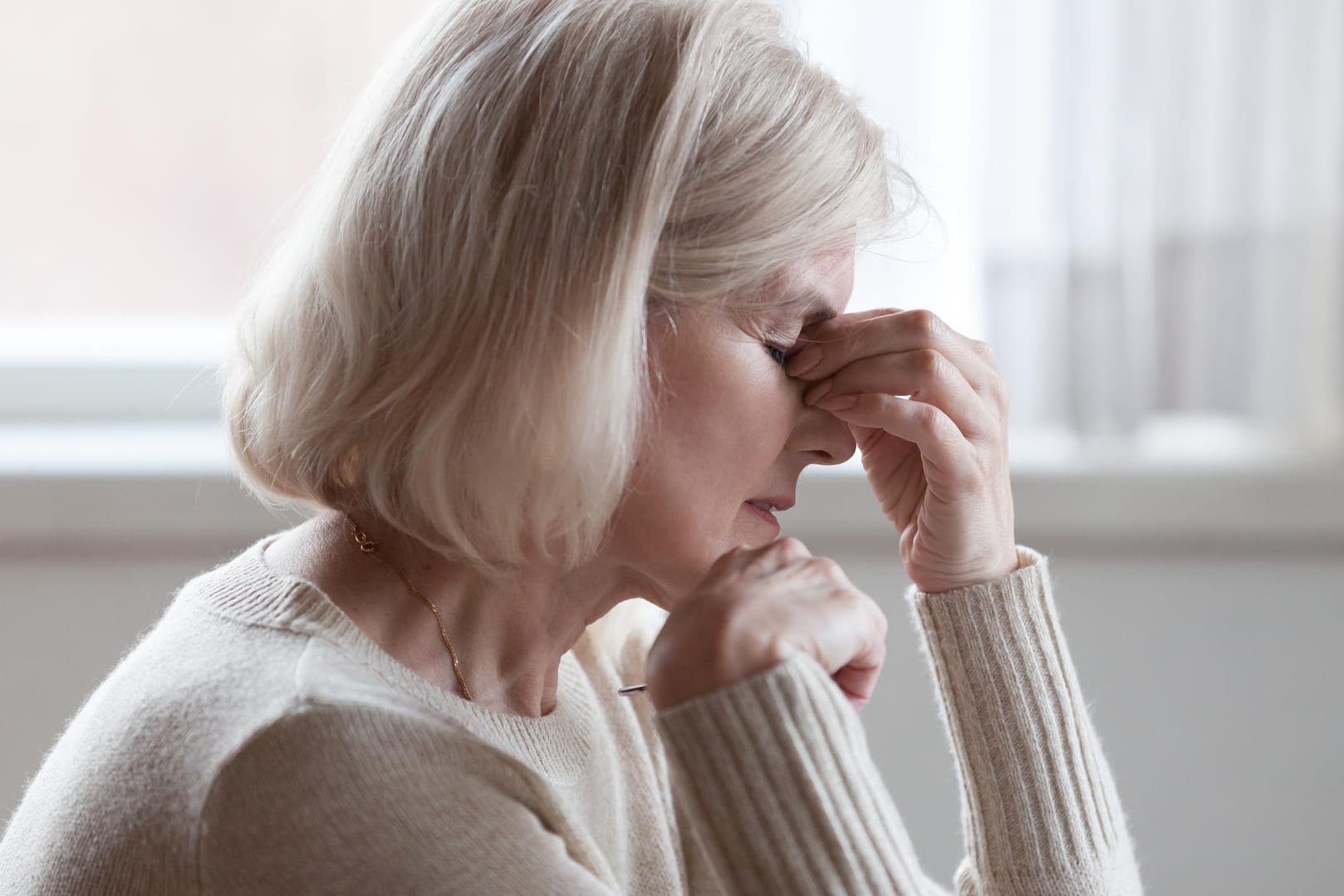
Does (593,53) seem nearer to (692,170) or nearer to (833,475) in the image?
(692,170)

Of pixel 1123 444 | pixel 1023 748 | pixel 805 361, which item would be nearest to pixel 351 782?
pixel 805 361

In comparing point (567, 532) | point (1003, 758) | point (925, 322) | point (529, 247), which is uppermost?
point (529, 247)

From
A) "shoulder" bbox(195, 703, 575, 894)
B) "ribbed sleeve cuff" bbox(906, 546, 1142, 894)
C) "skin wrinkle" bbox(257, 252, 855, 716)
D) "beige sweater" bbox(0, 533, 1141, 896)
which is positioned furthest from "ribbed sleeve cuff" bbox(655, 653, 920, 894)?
"ribbed sleeve cuff" bbox(906, 546, 1142, 894)

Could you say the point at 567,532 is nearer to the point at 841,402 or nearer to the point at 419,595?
the point at 419,595

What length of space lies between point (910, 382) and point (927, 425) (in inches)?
1.6

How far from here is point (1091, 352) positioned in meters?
1.70

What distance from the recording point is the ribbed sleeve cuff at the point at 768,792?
2.39ft

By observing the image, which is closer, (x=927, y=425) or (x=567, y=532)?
(x=567, y=532)

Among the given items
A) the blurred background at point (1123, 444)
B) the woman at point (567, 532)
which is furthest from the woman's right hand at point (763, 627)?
the blurred background at point (1123, 444)

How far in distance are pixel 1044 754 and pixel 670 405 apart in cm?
44

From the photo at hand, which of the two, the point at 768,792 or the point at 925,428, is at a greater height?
the point at 925,428

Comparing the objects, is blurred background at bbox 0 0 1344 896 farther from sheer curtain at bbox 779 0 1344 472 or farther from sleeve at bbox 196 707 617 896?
sleeve at bbox 196 707 617 896

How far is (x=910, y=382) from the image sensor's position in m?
1.00

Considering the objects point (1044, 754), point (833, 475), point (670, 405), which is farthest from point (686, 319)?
point (833, 475)
